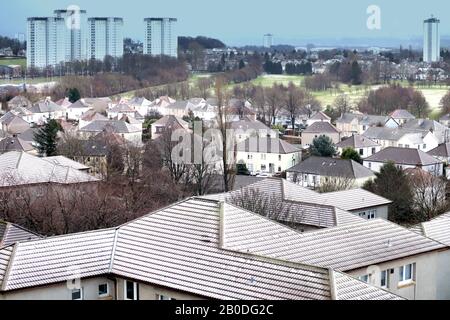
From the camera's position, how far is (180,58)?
79.8 metres

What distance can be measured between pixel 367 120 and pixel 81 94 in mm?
21954

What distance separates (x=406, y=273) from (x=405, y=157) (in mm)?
19066

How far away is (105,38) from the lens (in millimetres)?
75125

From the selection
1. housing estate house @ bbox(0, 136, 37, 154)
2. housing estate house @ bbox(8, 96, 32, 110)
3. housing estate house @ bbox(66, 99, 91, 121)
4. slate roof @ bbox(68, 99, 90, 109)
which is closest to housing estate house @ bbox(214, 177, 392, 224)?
housing estate house @ bbox(0, 136, 37, 154)

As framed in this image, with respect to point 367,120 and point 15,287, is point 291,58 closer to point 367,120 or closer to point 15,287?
point 367,120

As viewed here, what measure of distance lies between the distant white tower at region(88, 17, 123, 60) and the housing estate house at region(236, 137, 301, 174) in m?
40.8

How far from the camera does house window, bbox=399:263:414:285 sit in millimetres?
8430

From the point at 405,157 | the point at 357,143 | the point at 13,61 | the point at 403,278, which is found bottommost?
the point at 405,157

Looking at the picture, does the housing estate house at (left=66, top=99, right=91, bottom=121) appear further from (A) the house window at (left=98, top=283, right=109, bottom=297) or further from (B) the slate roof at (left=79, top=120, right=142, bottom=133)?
(A) the house window at (left=98, top=283, right=109, bottom=297)

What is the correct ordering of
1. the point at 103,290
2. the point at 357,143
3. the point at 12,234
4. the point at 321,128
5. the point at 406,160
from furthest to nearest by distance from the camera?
1. the point at 321,128
2. the point at 357,143
3. the point at 406,160
4. the point at 12,234
5. the point at 103,290

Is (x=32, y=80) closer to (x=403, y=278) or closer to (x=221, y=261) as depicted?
(x=403, y=278)

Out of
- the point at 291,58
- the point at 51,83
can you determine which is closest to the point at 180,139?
the point at 51,83

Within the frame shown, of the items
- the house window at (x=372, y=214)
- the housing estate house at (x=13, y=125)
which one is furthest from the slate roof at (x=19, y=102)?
the house window at (x=372, y=214)

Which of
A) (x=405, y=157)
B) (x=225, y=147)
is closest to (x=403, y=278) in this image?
(x=225, y=147)
